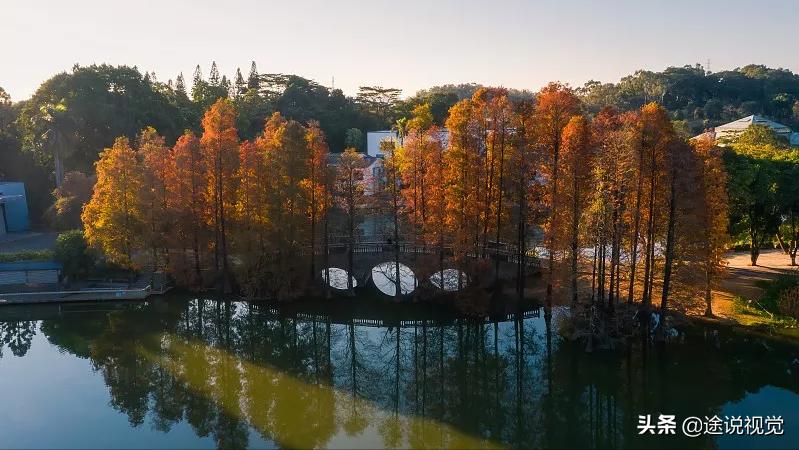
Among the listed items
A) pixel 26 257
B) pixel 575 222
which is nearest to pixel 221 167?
pixel 26 257

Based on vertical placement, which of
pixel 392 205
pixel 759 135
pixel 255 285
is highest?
pixel 759 135

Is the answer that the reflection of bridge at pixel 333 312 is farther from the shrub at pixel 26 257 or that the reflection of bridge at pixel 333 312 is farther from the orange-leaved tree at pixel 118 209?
the orange-leaved tree at pixel 118 209

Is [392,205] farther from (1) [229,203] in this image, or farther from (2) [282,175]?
(1) [229,203]

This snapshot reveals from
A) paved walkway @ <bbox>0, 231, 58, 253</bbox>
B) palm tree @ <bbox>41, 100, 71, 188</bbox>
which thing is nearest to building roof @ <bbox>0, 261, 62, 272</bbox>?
paved walkway @ <bbox>0, 231, 58, 253</bbox>

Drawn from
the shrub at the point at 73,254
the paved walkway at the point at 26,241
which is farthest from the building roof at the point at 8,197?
the shrub at the point at 73,254

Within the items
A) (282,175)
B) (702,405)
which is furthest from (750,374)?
(282,175)

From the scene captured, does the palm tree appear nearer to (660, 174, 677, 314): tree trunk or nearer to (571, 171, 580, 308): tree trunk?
(571, 171, 580, 308): tree trunk
